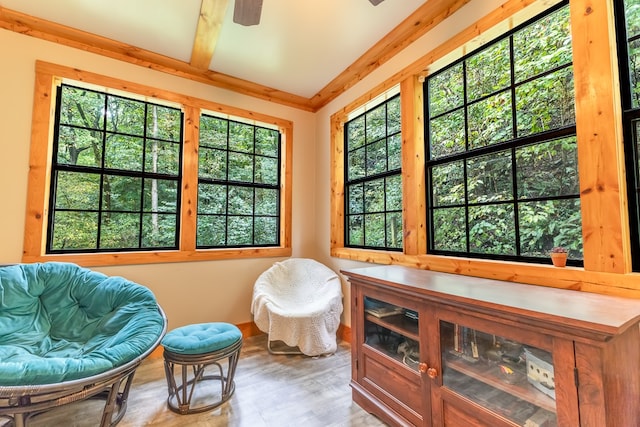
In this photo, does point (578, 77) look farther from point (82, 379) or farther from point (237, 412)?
point (82, 379)

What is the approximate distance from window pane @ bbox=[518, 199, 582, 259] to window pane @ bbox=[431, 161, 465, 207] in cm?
45

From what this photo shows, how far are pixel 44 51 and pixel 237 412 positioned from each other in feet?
10.9

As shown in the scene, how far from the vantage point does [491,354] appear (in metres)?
1.28

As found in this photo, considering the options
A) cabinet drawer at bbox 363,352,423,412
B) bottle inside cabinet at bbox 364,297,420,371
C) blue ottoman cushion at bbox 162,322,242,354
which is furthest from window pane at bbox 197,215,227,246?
cabinet drawer at bbox 363,352,423,412

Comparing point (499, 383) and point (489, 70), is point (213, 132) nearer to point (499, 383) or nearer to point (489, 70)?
point (489, 70)

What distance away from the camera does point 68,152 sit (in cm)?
253

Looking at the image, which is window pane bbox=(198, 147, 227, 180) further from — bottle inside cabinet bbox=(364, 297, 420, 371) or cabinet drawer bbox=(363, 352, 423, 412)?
cabinet drawer bbox=(363, 352, 423, 412)

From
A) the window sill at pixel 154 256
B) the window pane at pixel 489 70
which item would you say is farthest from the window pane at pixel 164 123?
the window pane at pixel 489 70

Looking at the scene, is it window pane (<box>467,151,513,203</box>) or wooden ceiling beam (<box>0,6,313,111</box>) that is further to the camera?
wooden ceiling beam (<box>0,6,313,111</box>)

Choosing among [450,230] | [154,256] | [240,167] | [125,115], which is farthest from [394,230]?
[125,115]

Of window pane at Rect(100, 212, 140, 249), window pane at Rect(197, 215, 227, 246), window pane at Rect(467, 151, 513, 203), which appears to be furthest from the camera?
window pane at Rect(197, 215, 227, 246)

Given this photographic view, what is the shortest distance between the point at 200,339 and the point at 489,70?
2.75 metres

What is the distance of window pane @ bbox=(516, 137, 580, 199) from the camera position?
156 centimetres

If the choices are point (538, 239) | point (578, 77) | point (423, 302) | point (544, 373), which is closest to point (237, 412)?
point (423, 302)
